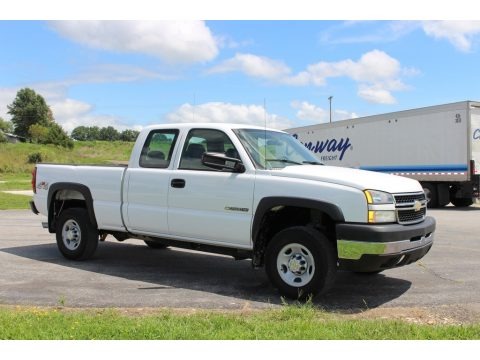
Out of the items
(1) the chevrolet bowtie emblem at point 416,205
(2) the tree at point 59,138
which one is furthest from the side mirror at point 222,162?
(2) the tree at point 59,138

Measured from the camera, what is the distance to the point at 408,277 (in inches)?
278

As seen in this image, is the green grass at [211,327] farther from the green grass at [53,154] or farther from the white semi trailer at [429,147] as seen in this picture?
the green grass at [53,154]

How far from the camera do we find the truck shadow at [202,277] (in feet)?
19.5

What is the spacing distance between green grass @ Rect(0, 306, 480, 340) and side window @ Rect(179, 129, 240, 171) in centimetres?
209

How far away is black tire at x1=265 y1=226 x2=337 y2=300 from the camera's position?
557 cm

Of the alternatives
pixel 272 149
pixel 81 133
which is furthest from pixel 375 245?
pixel 81 133

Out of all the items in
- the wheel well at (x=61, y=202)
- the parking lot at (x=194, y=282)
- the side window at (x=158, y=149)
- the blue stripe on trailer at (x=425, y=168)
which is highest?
Answer: the side window at (x=158, y=149)

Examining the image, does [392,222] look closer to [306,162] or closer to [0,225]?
[306,162]

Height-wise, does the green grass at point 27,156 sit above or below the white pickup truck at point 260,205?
above

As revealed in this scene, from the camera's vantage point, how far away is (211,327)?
14.9 feet

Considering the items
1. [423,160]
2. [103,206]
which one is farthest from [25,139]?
[103,206]

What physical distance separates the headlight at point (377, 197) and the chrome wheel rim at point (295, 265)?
859 mm

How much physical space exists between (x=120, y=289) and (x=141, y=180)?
1447 mm

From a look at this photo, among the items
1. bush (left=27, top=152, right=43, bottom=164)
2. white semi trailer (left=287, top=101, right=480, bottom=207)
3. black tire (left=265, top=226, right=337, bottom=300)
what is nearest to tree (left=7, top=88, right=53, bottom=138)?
bush (left=27, top=152, right=43, bottom=164)
